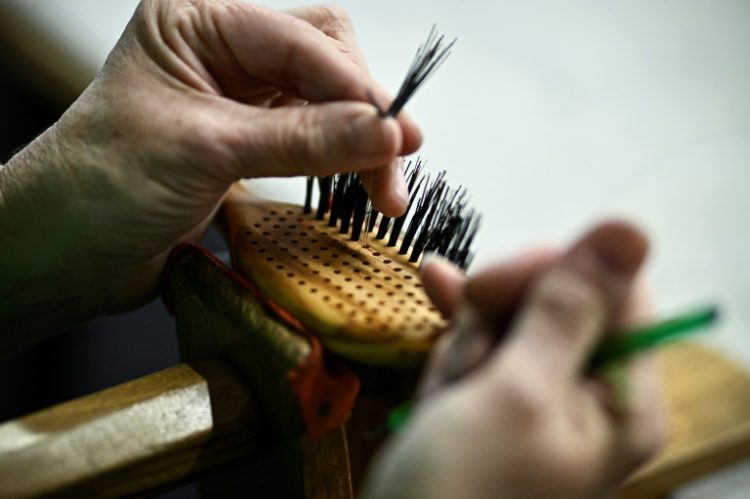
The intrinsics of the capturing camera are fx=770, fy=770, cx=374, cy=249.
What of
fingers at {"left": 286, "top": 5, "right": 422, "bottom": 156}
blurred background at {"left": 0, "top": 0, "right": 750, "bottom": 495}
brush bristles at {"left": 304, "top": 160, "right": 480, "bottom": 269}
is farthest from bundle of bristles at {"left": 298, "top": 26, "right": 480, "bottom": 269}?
blurred background at {"left": 0, "top": 0, "right": 750, "bottom": 495}

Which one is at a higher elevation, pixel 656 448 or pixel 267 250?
pixel 656 448

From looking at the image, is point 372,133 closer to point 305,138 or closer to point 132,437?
point 305,138

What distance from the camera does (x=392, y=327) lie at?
1.43 ft

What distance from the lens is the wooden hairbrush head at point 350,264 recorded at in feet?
1.44

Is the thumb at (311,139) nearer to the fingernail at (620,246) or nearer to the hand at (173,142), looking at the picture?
the hand at (173,142)

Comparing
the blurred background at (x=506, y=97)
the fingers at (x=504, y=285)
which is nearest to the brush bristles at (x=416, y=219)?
the fingers at (x=504, y=285)

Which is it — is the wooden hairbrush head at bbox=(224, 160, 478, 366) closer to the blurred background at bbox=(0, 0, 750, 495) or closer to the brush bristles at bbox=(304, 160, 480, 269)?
the brush bristles at bbox=(304, 160, 480, 269)

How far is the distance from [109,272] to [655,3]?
1.25 metres

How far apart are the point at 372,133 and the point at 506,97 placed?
860 mm

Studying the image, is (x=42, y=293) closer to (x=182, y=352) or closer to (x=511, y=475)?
(x=182, y=352)

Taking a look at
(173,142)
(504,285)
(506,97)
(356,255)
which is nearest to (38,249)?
(173,142)

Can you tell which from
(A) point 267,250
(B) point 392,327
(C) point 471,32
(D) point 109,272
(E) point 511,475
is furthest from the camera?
(C) point 471,32

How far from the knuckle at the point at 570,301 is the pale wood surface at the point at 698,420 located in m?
0.36

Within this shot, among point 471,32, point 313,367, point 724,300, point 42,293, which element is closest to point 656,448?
point 724,300
